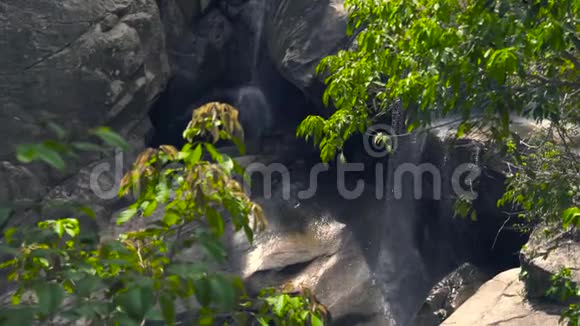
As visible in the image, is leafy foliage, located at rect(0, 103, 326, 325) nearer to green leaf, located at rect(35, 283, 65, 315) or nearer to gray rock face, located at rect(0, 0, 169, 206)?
green leaf, located at rect(35, 283, 65, 315)

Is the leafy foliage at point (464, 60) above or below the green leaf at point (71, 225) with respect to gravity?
above

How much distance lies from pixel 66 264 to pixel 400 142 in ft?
28.4

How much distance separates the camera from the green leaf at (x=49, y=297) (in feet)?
4.69

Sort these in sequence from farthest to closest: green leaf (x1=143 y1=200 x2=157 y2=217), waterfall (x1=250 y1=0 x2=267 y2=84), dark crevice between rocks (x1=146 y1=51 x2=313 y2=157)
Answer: waterfall (x1=250 y1=0 x2=267 y2=84) < dark crevice between rocks (x1=146 y1=51 x2=313 y2=157) < green leaf (x1=143 y1=200 x2=157 y2=217)

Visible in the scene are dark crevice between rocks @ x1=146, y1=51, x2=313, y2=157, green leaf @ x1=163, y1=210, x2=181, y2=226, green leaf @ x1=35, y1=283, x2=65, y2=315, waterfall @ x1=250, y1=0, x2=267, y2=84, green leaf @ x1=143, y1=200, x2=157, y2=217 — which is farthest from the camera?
waterfall @ x1=250, y1=0, x2=267, y2=84

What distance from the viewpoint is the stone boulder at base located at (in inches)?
264

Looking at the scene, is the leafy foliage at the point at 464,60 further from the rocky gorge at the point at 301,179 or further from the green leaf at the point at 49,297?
the rocky gorge at the point at 301,179

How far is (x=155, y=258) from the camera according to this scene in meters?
2.09

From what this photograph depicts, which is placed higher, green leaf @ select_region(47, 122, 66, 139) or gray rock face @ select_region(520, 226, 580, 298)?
green leaf @ select_region(47, 122, 66, 139)

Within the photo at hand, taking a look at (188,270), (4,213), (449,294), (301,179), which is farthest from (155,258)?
(301,179)

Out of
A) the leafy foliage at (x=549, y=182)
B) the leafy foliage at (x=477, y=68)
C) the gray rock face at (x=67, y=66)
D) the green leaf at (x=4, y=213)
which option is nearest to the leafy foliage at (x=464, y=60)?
the leafy foliage at (x=477, y=68)

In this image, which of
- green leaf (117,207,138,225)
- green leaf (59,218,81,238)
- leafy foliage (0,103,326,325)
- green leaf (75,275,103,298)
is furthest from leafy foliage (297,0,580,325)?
green leaf (75,275,103,298)

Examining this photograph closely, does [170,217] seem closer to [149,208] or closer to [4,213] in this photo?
[149,208]

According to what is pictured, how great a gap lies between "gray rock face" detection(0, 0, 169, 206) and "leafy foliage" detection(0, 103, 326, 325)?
22.0ft
